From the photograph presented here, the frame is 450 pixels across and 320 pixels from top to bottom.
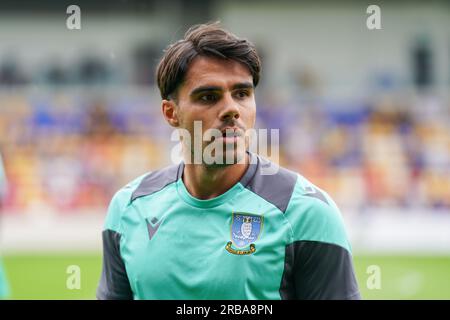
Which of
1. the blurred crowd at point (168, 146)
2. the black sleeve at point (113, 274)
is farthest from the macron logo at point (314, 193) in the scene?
the blurred crowd at point (168, 146)

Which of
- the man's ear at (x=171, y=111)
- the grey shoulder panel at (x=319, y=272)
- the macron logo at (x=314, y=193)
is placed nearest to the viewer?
the grey shoulder panel at (x=319, y=272)

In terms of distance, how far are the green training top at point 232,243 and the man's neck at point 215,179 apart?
1.4 inches

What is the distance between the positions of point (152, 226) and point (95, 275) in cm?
784

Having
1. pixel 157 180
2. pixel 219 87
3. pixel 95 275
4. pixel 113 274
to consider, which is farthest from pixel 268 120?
pixel 219 87

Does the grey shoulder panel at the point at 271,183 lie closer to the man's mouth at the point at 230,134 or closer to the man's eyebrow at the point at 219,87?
the man's mouth at the point at 230,134

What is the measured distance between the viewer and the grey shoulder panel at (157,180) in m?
3.26

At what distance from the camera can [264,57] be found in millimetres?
20094

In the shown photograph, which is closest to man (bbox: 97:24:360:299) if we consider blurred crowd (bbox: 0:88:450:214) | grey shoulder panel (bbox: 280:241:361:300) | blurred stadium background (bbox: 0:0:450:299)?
grey shoulder panel (bbox: 280:241:361:300)

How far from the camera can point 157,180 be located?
331cm

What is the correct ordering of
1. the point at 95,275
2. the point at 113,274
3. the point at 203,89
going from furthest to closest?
the point at 95,275, the point at 113,274, the point at 203,89

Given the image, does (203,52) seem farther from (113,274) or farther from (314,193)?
(113,274)

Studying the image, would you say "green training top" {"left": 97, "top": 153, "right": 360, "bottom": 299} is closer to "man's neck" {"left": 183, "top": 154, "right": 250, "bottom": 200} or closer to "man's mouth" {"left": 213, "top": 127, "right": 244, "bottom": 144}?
"man's neck" {"left": 183, "top": 154, "right": 250, "bottom": 200}

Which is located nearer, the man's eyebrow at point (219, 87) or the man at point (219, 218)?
the man at point (219, 218)
